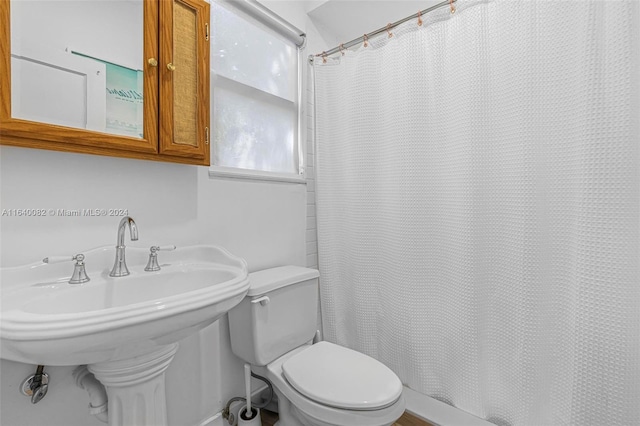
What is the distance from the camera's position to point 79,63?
0.95 m

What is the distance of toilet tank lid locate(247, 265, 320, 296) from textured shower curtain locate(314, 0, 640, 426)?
0.35 meters

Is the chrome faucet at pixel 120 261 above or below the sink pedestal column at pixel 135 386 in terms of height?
above

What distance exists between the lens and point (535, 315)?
3.83 feet

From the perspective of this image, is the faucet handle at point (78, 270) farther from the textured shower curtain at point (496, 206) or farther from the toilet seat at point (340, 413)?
the textured shower curtain at point (496, 206)

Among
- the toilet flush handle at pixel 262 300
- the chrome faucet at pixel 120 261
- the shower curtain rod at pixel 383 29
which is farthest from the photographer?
the shower curtain rod at pixel 383 29

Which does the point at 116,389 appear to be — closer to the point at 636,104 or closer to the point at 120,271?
the point at 120,271

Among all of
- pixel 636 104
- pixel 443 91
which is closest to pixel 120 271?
pixel 443 91

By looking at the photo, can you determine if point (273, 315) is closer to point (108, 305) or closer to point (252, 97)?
point (108, 305)

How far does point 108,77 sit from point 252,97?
693 mm

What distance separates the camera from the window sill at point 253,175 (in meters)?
1.35

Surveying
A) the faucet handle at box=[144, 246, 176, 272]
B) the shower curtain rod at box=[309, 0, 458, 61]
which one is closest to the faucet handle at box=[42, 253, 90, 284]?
the faucet handle at box=[144, 246, 176, 272]

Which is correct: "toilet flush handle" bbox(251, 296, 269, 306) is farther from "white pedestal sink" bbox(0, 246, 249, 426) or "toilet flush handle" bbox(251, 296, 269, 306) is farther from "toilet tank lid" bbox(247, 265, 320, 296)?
"white pedestal sink" bbox(0, 246, 249, 426)

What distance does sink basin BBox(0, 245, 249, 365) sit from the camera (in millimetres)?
601

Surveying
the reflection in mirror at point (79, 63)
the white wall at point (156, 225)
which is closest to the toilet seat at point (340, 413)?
the white wall at point (156, 225)
